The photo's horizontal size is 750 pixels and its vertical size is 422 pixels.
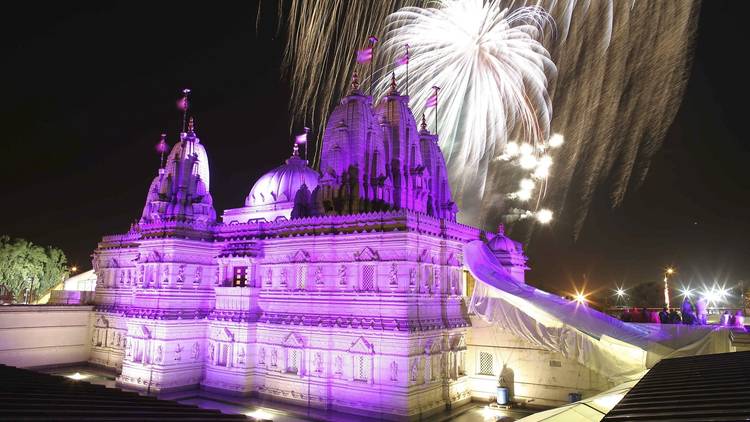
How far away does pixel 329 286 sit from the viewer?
28.1m

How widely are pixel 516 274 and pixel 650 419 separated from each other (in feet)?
104

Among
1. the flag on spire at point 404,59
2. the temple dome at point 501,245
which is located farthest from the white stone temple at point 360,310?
the temple dome at point 501,245

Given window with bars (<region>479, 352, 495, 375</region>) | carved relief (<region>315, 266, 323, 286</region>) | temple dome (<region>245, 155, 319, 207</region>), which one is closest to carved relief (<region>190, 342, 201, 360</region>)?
carved relief (<region>315, 266, 323, 286</region>)

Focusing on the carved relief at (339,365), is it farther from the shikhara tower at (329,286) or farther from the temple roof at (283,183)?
the temple roof at (283,183)

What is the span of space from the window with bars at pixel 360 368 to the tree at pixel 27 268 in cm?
4659

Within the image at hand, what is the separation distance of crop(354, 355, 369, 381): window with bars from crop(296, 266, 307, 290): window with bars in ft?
17.1

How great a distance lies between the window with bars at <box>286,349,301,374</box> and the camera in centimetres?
2855

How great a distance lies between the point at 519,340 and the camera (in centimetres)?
2831

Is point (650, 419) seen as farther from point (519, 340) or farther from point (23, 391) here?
point (519, 340)

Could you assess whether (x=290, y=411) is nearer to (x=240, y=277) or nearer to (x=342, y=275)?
(x=342, y=275)

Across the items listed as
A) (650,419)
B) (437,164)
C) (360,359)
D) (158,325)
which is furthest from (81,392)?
(437,164)

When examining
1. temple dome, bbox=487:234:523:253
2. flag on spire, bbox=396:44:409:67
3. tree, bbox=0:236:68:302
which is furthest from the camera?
tree, bbox=0:236:68:302

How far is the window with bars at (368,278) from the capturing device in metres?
26.8

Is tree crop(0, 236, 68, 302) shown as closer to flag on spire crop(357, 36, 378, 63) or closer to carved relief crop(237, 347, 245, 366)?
carved relief crop(237, 347, 245, 366)
